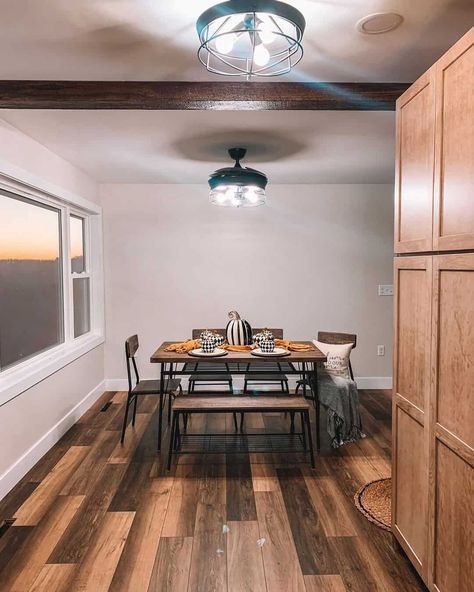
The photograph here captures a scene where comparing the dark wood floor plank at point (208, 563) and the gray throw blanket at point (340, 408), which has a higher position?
the gray throw blanket at point (340, 408)

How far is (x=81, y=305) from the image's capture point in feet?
15.8

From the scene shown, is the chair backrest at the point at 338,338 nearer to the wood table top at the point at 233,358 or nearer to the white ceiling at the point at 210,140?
the wood table top at the point at 233,358

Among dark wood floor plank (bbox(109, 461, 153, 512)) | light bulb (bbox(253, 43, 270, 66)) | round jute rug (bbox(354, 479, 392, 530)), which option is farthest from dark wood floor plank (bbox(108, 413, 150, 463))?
light bulb (bbox(253, 43, 270, 66))

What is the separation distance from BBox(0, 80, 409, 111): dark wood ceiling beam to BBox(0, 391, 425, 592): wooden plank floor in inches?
88.2

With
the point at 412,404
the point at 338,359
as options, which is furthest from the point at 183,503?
the point at 338,359

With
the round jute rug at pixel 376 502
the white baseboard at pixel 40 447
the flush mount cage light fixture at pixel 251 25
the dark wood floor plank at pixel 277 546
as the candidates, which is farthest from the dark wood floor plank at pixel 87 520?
the flush mount cage light fixture at pixel 251 25

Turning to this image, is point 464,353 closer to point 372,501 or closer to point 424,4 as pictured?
point 424,4

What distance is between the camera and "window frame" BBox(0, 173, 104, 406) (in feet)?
10.1

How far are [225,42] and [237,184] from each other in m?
1.79

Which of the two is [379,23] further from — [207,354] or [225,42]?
[207,354]

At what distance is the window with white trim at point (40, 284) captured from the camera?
10.3 ft

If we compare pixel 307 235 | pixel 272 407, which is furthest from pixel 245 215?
pixel 272 407

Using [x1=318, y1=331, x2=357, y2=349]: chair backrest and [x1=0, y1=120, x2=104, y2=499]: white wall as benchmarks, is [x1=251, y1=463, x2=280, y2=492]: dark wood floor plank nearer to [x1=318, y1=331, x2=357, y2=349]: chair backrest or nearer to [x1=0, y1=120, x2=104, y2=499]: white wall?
[x1=318, y1=331, x2=357, y2=349]: chair backrest

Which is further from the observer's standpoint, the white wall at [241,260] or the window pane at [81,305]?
the white wall at [241,260]
